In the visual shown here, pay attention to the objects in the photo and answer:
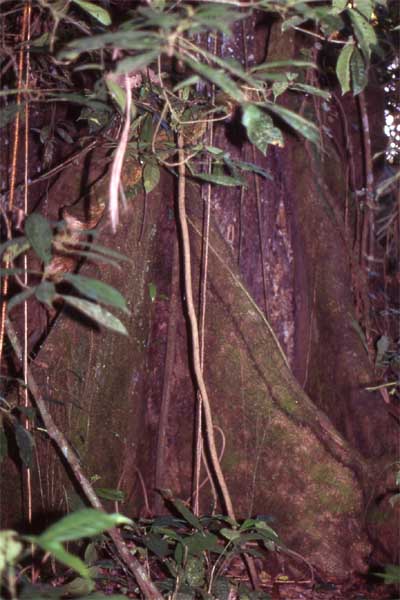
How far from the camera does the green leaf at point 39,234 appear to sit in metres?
1.28

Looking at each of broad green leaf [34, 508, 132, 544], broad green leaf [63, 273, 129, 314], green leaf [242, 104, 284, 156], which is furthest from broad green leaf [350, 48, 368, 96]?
broad green leaf [34, 508, 132, 544]

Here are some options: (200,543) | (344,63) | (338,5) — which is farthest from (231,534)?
(338,5)

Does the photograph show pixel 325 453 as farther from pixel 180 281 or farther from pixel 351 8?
pixel 351 8

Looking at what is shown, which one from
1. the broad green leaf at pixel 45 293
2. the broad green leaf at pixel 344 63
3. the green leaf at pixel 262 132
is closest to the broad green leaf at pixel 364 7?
the broad green leaf at pixel 344 63

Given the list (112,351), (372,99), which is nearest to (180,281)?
(112,351)

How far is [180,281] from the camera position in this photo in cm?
301

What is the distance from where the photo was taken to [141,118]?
6.86 ft

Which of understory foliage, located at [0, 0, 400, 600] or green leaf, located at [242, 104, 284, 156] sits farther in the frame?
green leaf, located at [242, 104, 284, 156]

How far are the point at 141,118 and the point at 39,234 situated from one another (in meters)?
0.91

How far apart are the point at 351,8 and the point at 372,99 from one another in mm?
4116

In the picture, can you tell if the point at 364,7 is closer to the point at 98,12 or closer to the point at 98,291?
the point at 98,12

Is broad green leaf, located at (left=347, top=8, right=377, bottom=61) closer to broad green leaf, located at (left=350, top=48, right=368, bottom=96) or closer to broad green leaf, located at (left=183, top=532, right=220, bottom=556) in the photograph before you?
broad green leaf, located at (left=350, top=48, right=368, bottom=96)

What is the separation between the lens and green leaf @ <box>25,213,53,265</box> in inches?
50.3

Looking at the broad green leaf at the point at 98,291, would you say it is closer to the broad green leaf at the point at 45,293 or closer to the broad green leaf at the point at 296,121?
the broad green leaf at the point at 45,293
